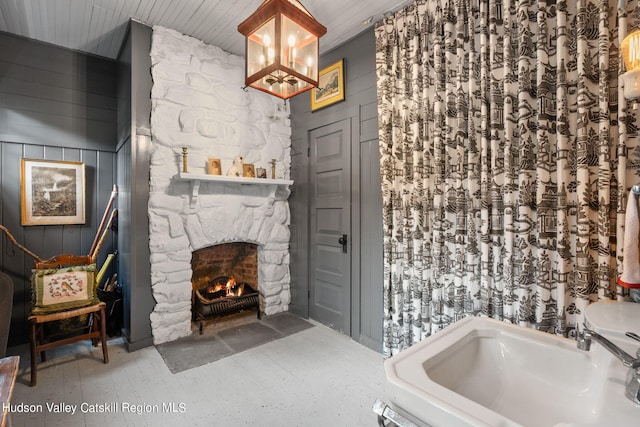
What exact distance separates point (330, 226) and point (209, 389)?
5.79ft

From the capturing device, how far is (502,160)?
1.85m

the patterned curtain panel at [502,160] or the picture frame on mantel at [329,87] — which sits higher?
the picture frame on mantel at [329,87]

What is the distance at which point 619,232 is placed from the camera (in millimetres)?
1438

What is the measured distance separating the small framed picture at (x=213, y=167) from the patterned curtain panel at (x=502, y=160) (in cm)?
164

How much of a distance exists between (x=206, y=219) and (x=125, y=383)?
149 cm

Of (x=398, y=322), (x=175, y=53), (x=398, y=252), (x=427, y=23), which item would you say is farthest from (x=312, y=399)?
(x=175, y=53)

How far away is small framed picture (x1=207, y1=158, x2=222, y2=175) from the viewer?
299cm

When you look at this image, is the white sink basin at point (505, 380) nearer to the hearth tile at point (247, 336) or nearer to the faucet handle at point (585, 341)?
the faucet handle at point (585, 341)

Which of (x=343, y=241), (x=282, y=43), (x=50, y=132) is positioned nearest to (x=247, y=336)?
(x=343, y=241)

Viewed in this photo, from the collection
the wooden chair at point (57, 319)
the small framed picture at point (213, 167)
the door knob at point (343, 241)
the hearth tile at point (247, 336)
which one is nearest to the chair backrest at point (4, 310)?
the wooden chair at point (57, 319)

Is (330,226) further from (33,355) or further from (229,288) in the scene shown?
(33,355)

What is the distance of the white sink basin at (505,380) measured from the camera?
2.57 ft

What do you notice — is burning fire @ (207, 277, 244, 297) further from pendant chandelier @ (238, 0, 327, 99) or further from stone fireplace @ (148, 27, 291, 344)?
pendant chandelier @ (238, 0, 327, 99)

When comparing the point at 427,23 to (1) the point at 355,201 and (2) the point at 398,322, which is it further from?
(2) the point at 398,322
